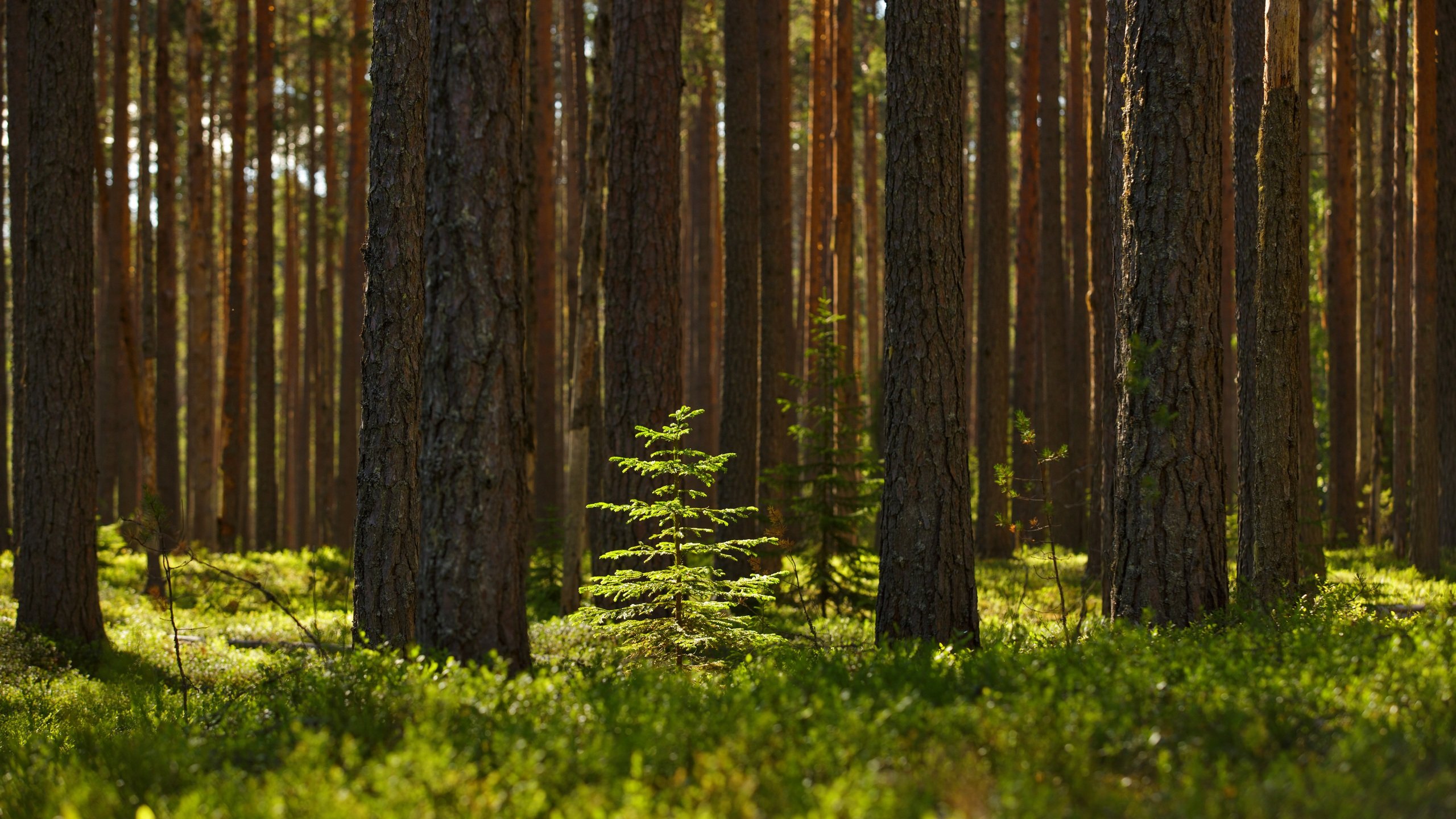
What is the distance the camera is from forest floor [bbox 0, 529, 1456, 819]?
13.9 feet

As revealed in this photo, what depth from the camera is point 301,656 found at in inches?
265

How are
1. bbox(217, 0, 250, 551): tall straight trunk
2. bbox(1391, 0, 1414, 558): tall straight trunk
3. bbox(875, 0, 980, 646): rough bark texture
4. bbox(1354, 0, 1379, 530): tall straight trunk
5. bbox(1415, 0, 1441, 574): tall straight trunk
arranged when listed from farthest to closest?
bbox(217, 0, 250, 551): tall straight trunk < bbox(1354, 0, 1379, 530): tall straight trunk < bbox(1391, 0, 1414, 558): tall straight trunk < bbox(1415, 0, 1441, 574): tall straight trunk < bbox(875, 0, 980, 646): rough bark texture

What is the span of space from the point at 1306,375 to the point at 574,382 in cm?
985

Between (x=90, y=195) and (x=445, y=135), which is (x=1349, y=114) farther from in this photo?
(x=90, y=195)

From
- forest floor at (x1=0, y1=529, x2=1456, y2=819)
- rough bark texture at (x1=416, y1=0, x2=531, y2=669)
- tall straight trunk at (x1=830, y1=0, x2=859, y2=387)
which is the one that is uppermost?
tall straight trunk at (x1=830, y1=0, x2=859, y2=387)

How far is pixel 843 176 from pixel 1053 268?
401 centimetres

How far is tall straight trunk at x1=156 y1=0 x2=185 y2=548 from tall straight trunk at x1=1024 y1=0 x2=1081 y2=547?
48.5 feet

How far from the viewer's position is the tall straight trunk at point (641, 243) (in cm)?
1036

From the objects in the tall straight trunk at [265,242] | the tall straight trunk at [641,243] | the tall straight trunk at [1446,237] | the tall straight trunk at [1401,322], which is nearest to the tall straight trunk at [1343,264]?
the tall straight trunk at [1401,322]

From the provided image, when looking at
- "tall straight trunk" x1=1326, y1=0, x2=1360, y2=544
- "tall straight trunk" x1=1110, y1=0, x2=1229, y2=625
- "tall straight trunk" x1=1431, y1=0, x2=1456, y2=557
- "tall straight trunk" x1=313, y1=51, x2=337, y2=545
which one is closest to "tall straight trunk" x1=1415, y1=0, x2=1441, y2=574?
"tall straight trunk" x1=1431, y1=0, x2=1456, y2=557

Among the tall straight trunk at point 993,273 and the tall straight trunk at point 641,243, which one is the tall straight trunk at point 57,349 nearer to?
the tall straight trunk at point 641,243

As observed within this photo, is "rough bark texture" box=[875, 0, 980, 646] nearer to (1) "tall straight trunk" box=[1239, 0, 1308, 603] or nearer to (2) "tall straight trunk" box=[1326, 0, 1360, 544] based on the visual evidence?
(1) "tall straight trunk" box=[1239, 0, 1308, 603]

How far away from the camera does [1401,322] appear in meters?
15.4

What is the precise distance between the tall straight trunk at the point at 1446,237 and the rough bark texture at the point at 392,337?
1276 cm
